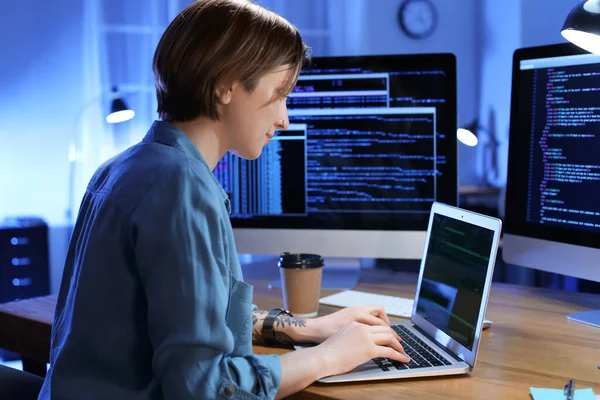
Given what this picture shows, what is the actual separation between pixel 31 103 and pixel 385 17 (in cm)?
160

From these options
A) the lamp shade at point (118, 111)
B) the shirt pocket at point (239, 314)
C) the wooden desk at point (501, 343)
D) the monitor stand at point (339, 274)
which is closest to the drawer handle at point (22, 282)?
the lamp shade at point (118, 111)

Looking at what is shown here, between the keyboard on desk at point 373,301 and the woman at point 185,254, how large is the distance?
1.07 feet

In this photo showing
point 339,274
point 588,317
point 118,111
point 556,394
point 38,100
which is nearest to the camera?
point 556,394

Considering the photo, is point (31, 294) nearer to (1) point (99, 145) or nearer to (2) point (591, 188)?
(1) point (99, 145)

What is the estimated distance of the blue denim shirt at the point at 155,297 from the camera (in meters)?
0.87

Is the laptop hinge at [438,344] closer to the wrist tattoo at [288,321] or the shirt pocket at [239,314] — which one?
the wrist tattoo at [288,321]

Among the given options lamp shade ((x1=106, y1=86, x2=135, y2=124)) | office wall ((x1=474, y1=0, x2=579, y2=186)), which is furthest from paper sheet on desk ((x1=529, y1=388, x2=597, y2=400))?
office wall ((x1=474, y1=0, x2=579, y2=186))

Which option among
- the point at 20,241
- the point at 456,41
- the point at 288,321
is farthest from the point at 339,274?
the point at 456,41

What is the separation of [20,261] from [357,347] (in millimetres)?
2166

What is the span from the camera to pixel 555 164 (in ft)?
4.91

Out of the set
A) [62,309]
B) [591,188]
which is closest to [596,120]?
[591,188]

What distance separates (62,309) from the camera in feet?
3.52

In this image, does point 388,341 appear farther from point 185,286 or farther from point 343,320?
point 185,286

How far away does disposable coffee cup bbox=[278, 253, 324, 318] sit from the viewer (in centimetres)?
144
